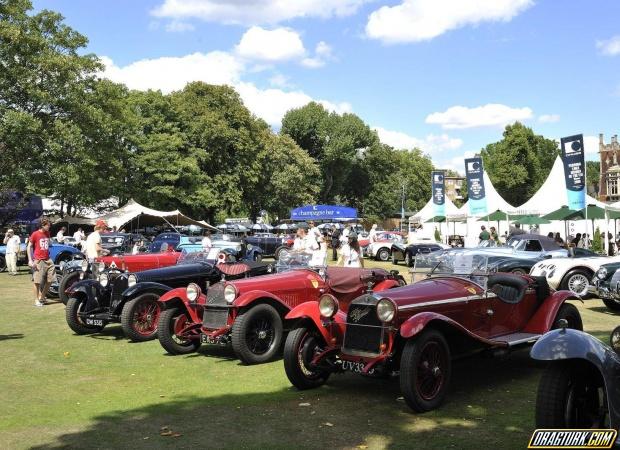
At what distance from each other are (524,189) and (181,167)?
35823 millimetres

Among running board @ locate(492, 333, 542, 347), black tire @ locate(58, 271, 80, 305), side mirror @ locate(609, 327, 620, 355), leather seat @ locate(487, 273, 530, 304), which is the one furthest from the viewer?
black tire @ locate(58, 271, 80, 305)

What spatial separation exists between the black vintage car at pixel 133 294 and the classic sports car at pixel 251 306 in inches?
45.5

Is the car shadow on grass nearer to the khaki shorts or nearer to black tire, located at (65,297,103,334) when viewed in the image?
black tire, located at (65,297,103,334)

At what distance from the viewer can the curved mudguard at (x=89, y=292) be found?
10375 mm

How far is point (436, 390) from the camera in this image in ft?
19.2

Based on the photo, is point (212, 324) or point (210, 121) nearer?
point (212, 324)

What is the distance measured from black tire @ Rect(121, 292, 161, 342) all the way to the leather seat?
A: 5.50m

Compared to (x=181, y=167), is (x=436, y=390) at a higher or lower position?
lower

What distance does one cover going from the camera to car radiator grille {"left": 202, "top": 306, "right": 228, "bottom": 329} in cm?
807

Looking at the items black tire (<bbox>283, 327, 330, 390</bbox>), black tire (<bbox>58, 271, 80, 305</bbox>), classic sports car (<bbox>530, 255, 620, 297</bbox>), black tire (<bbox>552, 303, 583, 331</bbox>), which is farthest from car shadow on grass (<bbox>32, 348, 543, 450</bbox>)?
black tire (<bbox>58, 271, 80, 305</bbox>)

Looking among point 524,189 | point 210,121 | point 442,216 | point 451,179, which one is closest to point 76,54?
point 210,121

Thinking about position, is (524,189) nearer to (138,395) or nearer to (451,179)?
(138,395)

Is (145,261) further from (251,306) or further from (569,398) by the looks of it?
(569,398)

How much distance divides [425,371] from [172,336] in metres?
4.27
